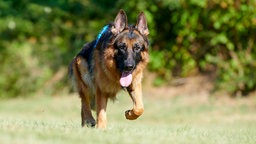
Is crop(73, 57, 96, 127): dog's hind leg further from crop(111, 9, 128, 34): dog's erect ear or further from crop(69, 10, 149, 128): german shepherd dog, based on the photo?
crop(111, 9, 128, 34): dog's erect ear

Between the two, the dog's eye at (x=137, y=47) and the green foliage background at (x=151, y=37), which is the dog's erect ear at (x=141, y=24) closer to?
the dog's eye at (x=137, y=47)

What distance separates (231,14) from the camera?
74.4 feet

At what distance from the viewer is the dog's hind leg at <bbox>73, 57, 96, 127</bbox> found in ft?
39.1

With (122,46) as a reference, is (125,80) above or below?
below

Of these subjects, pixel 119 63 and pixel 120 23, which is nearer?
pixel 119 63

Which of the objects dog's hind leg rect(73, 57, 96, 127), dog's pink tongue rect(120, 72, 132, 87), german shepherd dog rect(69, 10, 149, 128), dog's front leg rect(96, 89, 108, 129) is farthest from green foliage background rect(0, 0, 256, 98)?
dog's front leg rect(96, 89, 108, 129)

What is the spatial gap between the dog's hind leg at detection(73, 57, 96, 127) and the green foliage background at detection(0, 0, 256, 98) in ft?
36.0

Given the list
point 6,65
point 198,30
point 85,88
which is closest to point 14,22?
point 6,65

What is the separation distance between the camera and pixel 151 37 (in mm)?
25188

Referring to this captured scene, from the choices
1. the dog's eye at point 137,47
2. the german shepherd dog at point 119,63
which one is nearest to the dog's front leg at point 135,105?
the german shepherd dog at point 119,63

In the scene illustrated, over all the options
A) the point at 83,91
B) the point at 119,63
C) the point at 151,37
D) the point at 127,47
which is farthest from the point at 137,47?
the point at 151,37

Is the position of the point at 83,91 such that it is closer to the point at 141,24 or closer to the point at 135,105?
the point at 135,105

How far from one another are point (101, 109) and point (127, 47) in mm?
1071

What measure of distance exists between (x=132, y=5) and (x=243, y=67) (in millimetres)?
4381
